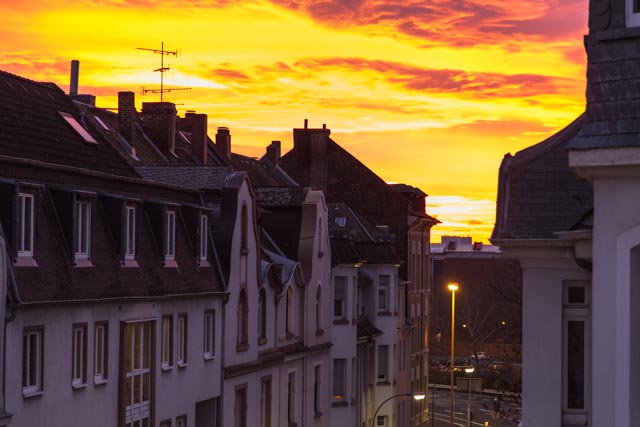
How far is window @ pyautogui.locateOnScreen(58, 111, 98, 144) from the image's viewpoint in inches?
1372

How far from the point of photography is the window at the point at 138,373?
32312mm

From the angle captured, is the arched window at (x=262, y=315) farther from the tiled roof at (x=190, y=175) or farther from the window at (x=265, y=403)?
the tiled roof at (x=190, y=175)

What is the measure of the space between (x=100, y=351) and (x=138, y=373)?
7.70ft

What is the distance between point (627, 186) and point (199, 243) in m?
28.6

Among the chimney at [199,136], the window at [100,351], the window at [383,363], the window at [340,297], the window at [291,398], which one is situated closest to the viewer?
the window at [100,351]

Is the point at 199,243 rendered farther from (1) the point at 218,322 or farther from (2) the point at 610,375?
(2) the point at 610,375

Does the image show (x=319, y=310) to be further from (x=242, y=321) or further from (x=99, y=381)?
(x=99, y=381)

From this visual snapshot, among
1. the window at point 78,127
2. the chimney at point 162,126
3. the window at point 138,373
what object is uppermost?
the chimney at point 162,126

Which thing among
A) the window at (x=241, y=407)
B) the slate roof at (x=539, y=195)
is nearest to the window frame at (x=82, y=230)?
the window at (x=241, y=407)

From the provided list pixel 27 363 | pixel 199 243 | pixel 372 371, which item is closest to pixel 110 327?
pixel 27 363

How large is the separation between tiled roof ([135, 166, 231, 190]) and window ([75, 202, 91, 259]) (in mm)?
10773

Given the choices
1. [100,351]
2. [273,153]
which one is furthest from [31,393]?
[273,153]

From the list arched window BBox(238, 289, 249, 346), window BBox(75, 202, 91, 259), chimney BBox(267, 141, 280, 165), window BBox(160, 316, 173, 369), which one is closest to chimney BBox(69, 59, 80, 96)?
chimney BBox(267, 141, 280, 165)

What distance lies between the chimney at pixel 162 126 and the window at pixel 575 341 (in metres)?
41.5
